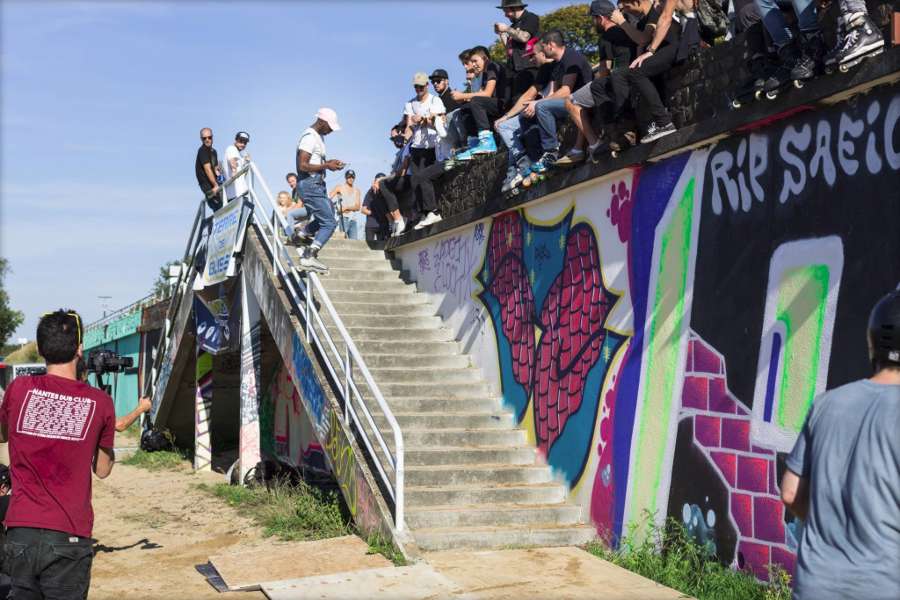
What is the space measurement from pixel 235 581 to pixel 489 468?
9.31ft

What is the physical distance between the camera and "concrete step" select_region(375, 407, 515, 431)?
32.3ft

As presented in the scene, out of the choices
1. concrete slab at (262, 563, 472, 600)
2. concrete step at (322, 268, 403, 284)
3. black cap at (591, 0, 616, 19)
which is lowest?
concrete slab at (262, 563, 472, 600)

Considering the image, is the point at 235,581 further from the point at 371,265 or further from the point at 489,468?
the point at 371,265

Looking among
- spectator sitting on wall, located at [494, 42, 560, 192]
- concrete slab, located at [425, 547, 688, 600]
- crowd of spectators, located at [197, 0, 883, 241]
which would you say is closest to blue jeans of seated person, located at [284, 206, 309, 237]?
crowd of spectators, located at [197, 0, 883, 241]

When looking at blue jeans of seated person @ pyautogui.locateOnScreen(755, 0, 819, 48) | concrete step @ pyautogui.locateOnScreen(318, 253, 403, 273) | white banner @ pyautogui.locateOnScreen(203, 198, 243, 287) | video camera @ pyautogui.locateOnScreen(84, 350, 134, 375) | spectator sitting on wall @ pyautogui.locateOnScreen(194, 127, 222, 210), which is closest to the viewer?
blue jeans of seated person @ pyautogui.locateOnScreen(755, 0, 819, 48)

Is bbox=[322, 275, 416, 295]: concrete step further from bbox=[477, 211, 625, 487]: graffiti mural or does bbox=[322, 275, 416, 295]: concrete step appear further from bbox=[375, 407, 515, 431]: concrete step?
bbox=[375, 407, 515, 431]: concrete step

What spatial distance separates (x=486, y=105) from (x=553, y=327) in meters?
3.50

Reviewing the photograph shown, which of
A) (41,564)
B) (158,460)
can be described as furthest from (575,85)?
(158,460)

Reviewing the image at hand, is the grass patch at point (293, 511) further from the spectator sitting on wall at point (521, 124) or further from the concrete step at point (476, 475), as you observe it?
the spectator sitting on wall at point (521, 124)

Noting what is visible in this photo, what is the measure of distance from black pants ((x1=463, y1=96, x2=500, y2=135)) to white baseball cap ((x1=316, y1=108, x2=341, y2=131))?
1773mm

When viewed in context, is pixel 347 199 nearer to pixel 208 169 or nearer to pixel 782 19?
pixel 208 169

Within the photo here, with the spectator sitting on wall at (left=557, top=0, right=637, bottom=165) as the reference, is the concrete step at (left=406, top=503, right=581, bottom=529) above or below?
below

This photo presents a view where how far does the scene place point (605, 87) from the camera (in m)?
8.48

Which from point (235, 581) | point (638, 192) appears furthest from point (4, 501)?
point (638, 192)
